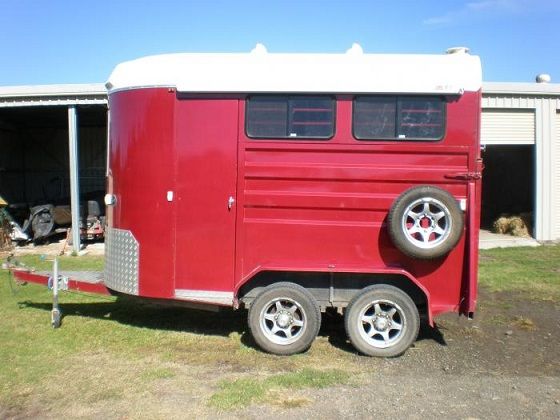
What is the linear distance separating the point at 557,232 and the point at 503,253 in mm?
2267

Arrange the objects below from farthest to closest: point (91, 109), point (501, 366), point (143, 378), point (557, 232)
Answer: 1. point (91, 109)
2. point (557, 232)
3. point (501, 366)
4. point (143, 378)

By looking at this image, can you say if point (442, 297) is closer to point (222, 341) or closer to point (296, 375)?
point (296, 375)

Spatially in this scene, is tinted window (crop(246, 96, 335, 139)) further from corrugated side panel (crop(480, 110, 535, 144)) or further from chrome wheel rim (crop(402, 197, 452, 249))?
corrugated side panel (crop(480, 110, 535, 144))

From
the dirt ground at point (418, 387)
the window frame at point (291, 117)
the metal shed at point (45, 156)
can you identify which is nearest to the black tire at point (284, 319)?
the dirt ground at point (418, 387)

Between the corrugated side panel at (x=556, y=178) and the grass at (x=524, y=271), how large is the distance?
72cm

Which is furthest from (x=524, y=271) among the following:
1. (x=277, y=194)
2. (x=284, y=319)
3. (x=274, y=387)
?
(x=274, y=387)

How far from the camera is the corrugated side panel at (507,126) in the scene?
13.3m

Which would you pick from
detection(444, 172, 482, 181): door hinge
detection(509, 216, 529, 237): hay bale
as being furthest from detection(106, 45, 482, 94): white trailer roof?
detection(509, 216, 529, 237): hay bale

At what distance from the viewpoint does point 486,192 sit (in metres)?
20.2

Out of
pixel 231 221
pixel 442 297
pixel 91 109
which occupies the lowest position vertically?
pixel 442 297

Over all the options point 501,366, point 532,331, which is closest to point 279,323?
point 501,366

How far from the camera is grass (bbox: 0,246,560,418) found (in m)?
4.55

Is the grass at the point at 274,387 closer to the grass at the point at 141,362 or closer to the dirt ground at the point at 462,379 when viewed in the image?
the grass at the point at 141,362

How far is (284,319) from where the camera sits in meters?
5.70
